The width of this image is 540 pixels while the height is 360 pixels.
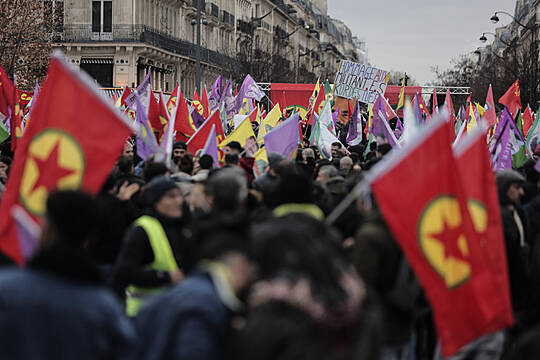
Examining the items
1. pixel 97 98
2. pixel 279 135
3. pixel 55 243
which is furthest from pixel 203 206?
pixel 279 135

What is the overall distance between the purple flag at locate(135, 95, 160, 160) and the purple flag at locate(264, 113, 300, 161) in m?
1.38

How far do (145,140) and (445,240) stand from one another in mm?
5764

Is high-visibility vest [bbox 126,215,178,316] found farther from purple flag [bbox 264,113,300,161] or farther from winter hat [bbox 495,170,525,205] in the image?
purple flag [bbox 264,113,300,161]

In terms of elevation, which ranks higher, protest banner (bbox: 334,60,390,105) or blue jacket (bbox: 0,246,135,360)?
protest banner (bbox: 334,60,390,105)

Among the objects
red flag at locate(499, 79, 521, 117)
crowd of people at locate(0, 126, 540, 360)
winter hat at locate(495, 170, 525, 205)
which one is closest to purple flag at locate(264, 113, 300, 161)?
winter hat at locate(495, 170, 525, 205)

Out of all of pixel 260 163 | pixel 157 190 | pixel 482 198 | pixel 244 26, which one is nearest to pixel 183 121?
pixel 260 163

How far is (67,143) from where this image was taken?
14.2 ft

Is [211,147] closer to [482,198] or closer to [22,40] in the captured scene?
[482,198]

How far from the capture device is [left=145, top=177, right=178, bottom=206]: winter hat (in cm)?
498

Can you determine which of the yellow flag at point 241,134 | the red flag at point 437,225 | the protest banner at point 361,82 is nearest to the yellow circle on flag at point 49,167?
the red flag at point 437,225

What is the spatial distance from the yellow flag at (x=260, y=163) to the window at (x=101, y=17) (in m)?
36.1

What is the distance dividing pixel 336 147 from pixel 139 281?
9.64 meters

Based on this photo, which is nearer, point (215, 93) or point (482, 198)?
point (482, 198)

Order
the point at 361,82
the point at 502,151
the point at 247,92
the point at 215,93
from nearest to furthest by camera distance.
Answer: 1. the point at 502,151
2. the point at 215,93
3. the point at 247,92
4. the point at 361,82
